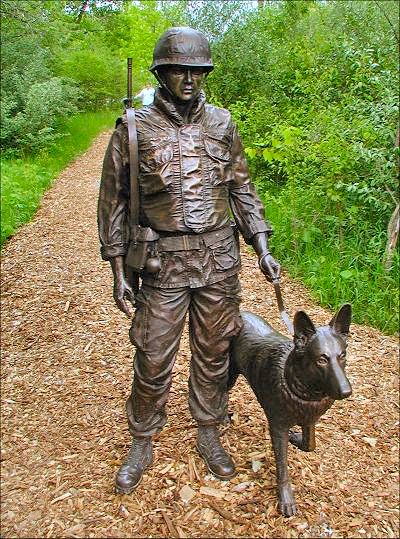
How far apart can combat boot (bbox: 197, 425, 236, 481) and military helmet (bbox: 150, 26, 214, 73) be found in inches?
79.5

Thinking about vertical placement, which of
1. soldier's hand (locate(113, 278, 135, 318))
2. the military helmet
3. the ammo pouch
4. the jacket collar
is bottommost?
soldier's hand (locate(113, 278, 135, 318))

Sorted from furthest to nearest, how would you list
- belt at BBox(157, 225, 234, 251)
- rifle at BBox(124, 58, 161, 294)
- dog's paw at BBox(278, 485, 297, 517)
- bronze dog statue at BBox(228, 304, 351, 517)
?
dog's paw at BBox(278, 485, 297, 517) < belt at BBox(157, 225, 234, 251) < rifle at BBox(124, 58, 161, 294) < bronze dog statue at BBox(228, 304, 351, 517)

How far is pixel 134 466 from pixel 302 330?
135 centimetres

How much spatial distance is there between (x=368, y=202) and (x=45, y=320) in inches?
141

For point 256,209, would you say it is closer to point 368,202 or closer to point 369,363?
point 369,363

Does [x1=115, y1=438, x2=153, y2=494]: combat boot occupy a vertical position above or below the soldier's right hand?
below

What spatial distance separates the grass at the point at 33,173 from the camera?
9.43 m

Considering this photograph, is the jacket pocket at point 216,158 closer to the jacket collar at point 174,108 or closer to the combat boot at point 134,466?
the jacket collar at point 174,108

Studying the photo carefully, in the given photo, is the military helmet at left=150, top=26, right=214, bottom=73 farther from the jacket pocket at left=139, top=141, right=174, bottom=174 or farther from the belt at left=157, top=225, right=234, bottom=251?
the belt at left=157, top=225, right=234, bottom=251

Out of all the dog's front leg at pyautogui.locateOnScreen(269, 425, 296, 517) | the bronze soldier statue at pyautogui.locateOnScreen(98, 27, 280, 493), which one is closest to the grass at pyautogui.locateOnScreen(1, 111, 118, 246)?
the bronze soldier statue at pyautogui.locateOnScreen(98, 27, 280, 493)

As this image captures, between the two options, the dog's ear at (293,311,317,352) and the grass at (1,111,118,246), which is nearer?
the dog's ear at (293,311,317,352)

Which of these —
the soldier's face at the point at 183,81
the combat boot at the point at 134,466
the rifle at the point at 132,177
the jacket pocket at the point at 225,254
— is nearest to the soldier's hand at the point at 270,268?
the jacket pocket at the point at 225,254

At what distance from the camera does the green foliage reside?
232 inches

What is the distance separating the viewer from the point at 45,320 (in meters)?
5.88
